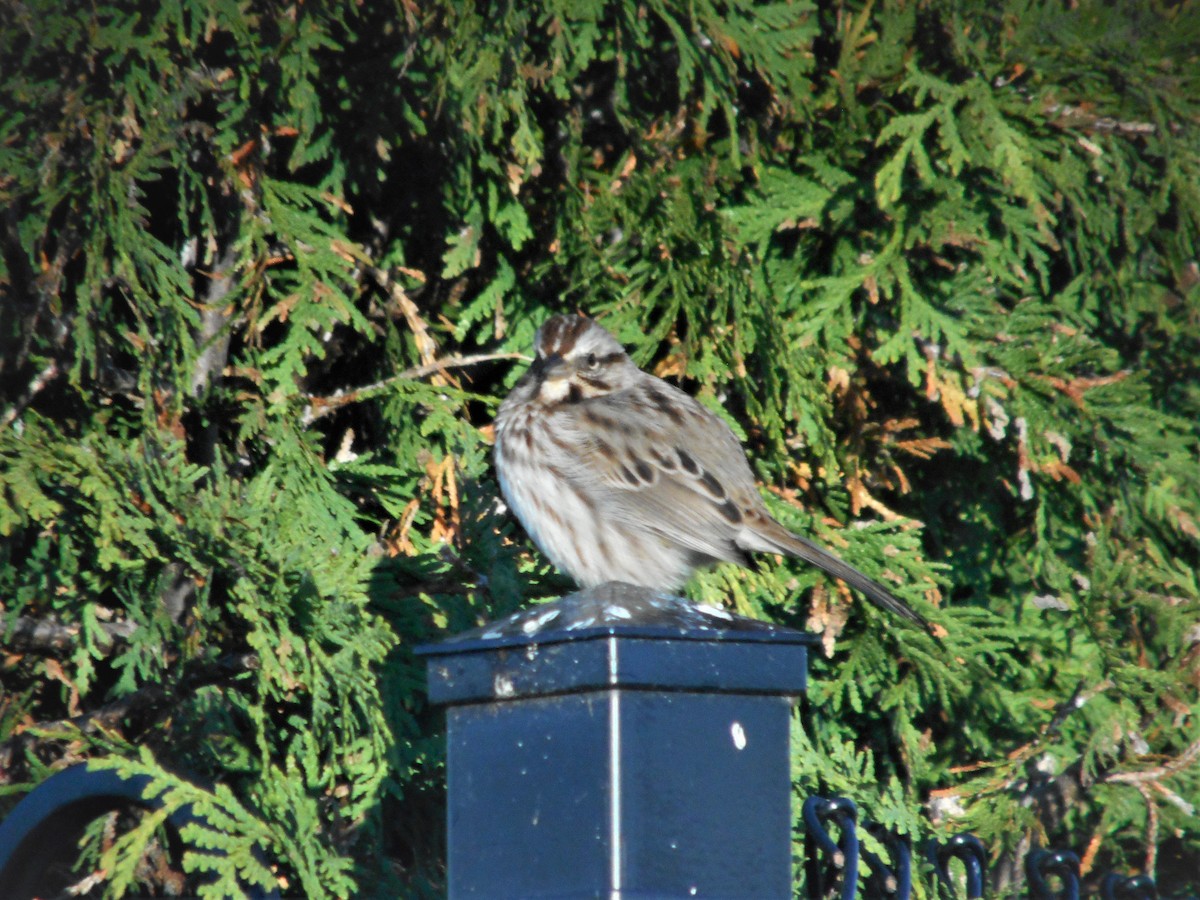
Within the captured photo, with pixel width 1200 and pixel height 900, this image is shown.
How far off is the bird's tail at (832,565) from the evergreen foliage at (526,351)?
0.76 feet

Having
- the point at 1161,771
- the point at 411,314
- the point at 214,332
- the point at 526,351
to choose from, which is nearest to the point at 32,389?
the point at 214,332

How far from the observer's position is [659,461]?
9.72ft

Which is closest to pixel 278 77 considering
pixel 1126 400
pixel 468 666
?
pixel 468 666

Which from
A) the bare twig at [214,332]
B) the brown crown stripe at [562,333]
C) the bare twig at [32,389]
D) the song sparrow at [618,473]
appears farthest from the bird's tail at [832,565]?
the bare twig at [32,389]

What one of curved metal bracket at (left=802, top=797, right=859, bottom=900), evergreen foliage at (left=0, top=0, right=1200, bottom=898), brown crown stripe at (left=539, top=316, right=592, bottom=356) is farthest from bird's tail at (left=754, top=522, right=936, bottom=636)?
curved metal bracket at (left=802, top=797, right=859, bottom=900)

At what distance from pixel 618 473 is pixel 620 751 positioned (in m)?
1.68

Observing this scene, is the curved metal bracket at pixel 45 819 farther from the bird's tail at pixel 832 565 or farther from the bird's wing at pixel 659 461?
the bird's tail at pixel 832 565

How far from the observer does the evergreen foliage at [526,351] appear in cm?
258

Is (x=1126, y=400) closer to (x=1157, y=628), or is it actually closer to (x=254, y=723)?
(x=1157, y=628)

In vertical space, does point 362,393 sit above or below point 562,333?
below

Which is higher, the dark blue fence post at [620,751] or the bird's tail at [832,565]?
the bird's tail at [832,565]

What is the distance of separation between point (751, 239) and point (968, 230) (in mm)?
507

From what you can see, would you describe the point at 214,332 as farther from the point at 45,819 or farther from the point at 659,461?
the point at 45,819

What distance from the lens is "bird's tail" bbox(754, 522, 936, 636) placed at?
8.67 ft
